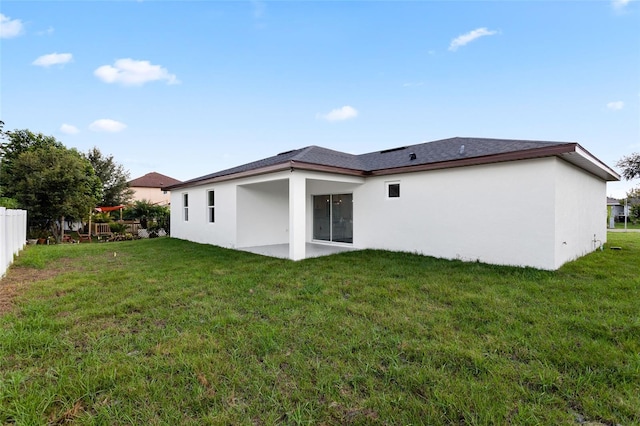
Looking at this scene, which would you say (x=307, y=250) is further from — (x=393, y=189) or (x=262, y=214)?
(x=393, y=189)

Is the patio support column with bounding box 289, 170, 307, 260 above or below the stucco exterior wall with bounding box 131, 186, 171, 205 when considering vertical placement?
below

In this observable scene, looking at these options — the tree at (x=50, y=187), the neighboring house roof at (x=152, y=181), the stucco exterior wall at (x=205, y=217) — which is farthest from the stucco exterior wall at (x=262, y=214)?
the neighboring house roof at (x=152, y=181)

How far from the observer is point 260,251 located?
387 inches

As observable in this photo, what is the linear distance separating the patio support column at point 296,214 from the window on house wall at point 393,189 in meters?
2.87

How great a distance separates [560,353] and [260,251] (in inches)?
322

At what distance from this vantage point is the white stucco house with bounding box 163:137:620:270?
661 cm

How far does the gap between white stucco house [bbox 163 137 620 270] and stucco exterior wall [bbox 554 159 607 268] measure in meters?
0.03

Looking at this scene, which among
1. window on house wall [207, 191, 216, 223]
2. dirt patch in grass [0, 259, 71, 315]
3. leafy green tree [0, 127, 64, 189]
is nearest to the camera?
dirt patch in grass [0, 259, 71, 315]

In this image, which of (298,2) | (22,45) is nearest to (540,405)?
(298,2)

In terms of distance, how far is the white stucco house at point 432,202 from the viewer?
661cm

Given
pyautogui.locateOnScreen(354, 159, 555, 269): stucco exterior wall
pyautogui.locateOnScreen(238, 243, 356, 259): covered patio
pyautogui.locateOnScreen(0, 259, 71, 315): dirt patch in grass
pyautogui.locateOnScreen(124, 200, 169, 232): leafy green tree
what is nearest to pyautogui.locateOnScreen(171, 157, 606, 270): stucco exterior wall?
pyautogui.locateOnScreen(354, 159, 555, 269): stucco exterior wall

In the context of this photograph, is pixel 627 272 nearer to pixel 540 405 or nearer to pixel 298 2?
pixel 540 405

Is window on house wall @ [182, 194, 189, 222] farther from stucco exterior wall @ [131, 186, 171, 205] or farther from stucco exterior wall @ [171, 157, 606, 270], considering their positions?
stucco exterior wall @ [131, 186, 171, 205]

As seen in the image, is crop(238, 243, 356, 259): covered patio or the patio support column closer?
the patio support column
